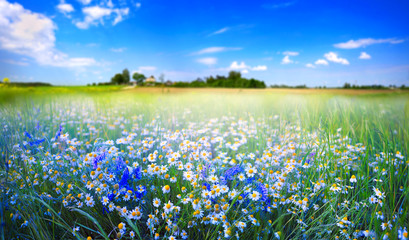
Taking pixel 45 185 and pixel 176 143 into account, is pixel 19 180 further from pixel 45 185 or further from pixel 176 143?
pixel 176 143

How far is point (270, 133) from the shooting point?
4199mm

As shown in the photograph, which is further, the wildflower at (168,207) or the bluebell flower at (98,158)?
the bluebell flower at (98,158)

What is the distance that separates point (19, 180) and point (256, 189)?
8.36ft

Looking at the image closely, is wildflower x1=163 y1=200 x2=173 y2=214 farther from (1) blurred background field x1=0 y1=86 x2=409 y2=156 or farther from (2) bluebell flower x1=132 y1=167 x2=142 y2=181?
(1) blurred background field x1=0 y1=86 x2=409 y2=156

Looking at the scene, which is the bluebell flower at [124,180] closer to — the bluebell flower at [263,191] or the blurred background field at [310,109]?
the bluebell flower at [263,191]

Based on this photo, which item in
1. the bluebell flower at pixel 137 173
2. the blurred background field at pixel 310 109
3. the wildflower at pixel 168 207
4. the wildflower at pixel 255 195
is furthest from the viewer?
the blurred background field at pixel 310 109

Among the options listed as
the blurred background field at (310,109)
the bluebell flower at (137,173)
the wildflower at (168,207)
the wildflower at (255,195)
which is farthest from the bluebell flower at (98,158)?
the blurred background field at (310,109)

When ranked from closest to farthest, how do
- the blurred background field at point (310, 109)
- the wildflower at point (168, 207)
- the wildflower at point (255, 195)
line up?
1. the wildflower at point (168, 207)
2. the wildflower at point (255, 195)
3. the blurred background field at point (310, 109)

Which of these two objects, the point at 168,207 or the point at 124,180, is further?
the point at 124,180

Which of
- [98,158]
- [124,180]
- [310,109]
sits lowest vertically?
[124,180]

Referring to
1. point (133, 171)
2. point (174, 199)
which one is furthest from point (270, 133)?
point (133, 171)

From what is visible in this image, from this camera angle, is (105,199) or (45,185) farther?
(45,185)

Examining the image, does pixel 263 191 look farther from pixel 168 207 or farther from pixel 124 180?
pixel 124 180

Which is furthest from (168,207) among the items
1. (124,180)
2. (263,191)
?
(263,191)
